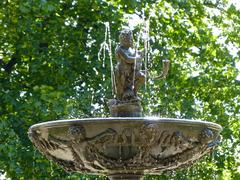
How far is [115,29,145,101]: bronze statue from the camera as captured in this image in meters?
9.52

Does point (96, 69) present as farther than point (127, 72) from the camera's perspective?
Yes

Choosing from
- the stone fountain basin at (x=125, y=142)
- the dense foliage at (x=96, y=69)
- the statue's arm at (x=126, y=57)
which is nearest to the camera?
the stone fountain basin at (x=125, y=142)

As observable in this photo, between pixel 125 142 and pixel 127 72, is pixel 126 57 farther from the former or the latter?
pixel 125 142

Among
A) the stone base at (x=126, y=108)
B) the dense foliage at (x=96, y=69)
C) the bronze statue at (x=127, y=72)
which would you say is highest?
the dense foliage at (x=96, y=69)

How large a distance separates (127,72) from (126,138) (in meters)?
1.24

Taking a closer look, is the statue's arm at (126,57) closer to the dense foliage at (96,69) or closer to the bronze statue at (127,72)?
the bronze statue at (127,72)

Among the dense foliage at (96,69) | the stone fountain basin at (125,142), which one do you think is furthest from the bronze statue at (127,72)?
the dense foliage at (96,69)

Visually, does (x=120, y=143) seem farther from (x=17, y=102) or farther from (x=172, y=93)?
(x=172, y=93)

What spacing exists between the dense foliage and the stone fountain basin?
5.57 m

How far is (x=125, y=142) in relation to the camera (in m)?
8.52

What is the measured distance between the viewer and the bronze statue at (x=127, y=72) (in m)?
9.52

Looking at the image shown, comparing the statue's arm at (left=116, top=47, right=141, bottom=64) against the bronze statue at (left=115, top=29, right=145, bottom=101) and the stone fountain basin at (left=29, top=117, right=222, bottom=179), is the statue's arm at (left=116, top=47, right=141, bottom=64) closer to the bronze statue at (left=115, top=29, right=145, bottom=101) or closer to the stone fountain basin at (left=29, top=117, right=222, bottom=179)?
the bronze statue at (left=115, top=29, right=145, bottom=101)

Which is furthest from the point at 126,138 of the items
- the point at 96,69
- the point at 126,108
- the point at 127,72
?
the point at 96,69

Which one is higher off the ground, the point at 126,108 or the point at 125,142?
the point at 126,108
